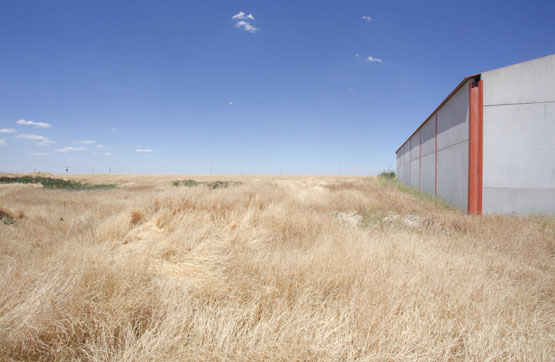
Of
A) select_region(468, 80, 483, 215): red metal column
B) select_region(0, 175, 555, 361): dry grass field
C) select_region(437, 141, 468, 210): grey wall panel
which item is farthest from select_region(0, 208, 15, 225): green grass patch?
select_region(437, 141, 468, 210): grey wall panel

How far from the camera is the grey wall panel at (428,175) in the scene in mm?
12402

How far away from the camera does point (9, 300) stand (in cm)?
214

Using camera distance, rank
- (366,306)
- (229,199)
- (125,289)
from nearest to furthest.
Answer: (366,306) → (125,289) → (229,199)

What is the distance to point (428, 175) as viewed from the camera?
44.0 feet

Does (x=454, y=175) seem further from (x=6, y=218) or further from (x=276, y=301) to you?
(x=6, y=218)

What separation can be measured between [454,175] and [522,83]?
11.2ft

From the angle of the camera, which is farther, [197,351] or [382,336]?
[382,336]

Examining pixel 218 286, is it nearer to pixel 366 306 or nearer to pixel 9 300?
pixel 366 306

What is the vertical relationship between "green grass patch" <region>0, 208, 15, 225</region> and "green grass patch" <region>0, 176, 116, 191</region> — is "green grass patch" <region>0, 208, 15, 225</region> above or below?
below

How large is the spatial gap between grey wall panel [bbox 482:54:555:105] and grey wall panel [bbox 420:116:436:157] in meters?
4.58

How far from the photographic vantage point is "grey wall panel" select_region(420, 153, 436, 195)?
40.7ft

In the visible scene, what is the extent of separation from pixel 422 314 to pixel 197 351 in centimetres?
208

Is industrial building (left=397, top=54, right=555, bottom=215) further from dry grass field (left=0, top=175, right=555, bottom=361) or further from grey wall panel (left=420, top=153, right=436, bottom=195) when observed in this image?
grey wall panel (left=420, top=153, right=436, bottom=195)

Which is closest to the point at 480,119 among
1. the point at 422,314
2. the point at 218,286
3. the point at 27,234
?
the point at 422,314
